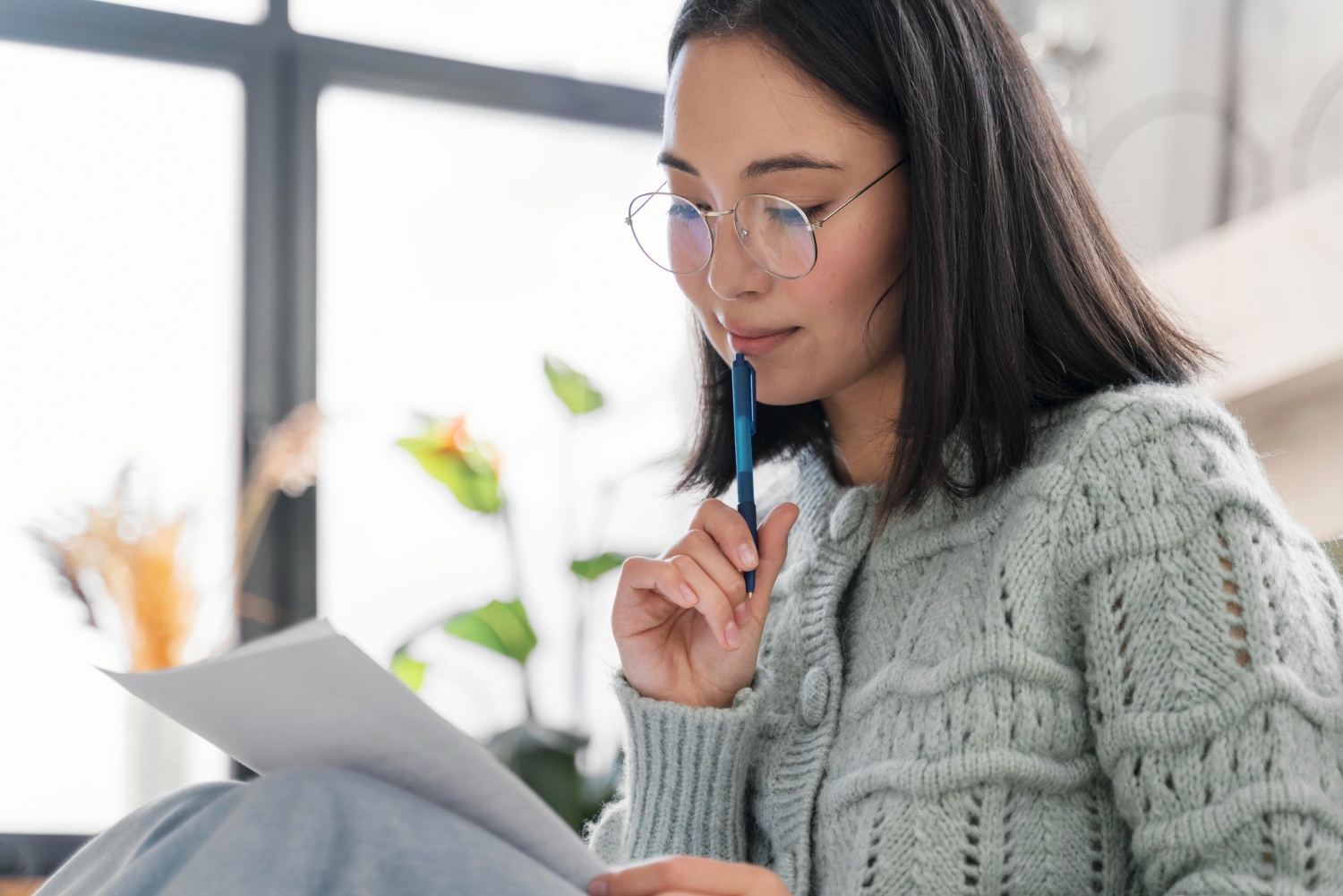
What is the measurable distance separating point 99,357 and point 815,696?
1.85 m

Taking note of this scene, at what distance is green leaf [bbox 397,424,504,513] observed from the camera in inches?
87.7

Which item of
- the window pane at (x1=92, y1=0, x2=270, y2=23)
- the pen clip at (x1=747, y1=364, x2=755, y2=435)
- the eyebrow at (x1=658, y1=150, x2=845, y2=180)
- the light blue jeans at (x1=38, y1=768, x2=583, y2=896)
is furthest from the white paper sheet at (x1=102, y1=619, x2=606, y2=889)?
the window pane at (x1=92, y1=0, x2=270, y2=23)

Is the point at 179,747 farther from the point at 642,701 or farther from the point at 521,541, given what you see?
the point at 642,701

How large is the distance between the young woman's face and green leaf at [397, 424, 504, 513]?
4.14 feet

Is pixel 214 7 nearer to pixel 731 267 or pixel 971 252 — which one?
pixel 731 267

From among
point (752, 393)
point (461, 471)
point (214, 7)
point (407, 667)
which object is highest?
point (214, 7)

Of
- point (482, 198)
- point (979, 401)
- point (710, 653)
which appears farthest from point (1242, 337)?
point (482, 198)

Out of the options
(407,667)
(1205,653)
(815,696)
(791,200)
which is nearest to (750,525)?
(815,696)

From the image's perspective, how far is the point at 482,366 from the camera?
265 centimetres

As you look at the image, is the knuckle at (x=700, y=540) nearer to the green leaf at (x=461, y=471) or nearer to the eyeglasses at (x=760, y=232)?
the eyeglasses at (x=760, y=232)

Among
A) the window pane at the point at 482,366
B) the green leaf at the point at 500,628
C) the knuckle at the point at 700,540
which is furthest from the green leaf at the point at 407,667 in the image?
the knuckle at the point at 700,540

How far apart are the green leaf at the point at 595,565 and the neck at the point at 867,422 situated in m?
1.10

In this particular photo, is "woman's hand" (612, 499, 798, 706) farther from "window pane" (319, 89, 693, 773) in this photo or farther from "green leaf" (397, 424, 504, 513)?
"window pane" (319, 89, 693, 773)

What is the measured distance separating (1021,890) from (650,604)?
38cm
